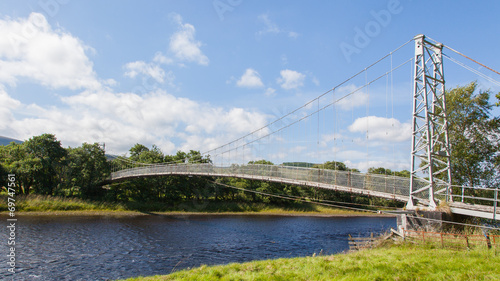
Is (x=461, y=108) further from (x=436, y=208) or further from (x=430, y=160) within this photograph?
(x=436, y=208)

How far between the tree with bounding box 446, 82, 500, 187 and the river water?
30.1 feet

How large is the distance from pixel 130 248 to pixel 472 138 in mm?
22351

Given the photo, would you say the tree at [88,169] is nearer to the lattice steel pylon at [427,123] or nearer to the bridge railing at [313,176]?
the bridge railing at [313,176]

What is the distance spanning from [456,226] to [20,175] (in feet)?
135

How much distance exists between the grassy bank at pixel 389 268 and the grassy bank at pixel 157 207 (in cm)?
3030

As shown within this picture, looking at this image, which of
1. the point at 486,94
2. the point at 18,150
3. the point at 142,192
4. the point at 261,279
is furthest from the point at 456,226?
the point at 18,150

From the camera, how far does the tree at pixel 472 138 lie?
16906 mm

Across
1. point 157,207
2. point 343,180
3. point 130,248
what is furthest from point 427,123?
point 157,207

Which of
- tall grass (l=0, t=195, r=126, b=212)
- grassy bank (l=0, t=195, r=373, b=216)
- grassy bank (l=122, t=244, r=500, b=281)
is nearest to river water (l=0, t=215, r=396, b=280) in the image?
grassy bank (l=122, t=244, r=500, b=281)

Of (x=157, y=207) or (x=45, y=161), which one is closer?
(x=45, y=161)

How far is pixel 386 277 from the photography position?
695cm

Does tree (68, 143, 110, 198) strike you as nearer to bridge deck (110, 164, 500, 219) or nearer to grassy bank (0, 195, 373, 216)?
grassy bank (0, 195, 373, 216)

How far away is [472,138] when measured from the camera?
682 inches

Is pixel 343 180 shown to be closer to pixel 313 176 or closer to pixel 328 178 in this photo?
pixel 328 178
